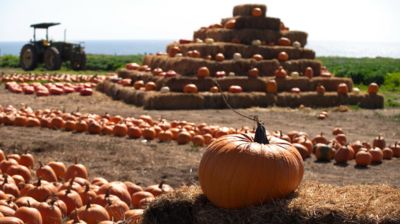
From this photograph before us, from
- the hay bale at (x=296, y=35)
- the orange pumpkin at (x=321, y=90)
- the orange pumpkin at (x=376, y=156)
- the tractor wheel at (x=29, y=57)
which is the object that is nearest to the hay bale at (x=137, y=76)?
the orange pumpkin at (x=321, y=90)

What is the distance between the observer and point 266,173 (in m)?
4.20

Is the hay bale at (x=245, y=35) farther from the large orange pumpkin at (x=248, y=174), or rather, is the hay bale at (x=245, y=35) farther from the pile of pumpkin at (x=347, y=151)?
the large orange pumpkin at (x=248, y=174)

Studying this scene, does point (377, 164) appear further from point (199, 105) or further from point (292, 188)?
point (199, 105)

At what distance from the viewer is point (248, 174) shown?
4207 mm

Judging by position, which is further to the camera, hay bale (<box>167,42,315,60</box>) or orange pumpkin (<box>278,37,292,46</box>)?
orange pumpkin (<box>278,37,292,46</box>)

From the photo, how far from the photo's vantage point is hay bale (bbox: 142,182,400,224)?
3803 mm

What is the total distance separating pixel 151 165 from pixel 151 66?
13.7 meters

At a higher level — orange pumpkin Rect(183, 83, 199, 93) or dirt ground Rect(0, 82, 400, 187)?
orange pumpkin Rect(183, 83, 199, 93)

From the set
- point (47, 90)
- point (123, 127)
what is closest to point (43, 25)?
point (47, 90)

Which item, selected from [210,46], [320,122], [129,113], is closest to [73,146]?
[129,113]

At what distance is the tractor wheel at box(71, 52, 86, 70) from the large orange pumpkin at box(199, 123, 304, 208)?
30745 mm

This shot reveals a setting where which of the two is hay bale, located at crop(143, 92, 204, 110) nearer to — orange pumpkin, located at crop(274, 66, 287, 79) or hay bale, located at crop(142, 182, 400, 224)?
orange pumpkin, located at crop(274, 66, 287, 79)

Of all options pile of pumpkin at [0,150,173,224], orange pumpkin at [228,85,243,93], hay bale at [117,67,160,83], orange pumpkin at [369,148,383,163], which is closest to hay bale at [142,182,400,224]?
pile of pumpkin at [0,150,173,224]

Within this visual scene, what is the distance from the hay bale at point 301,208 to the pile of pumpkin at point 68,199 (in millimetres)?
421
